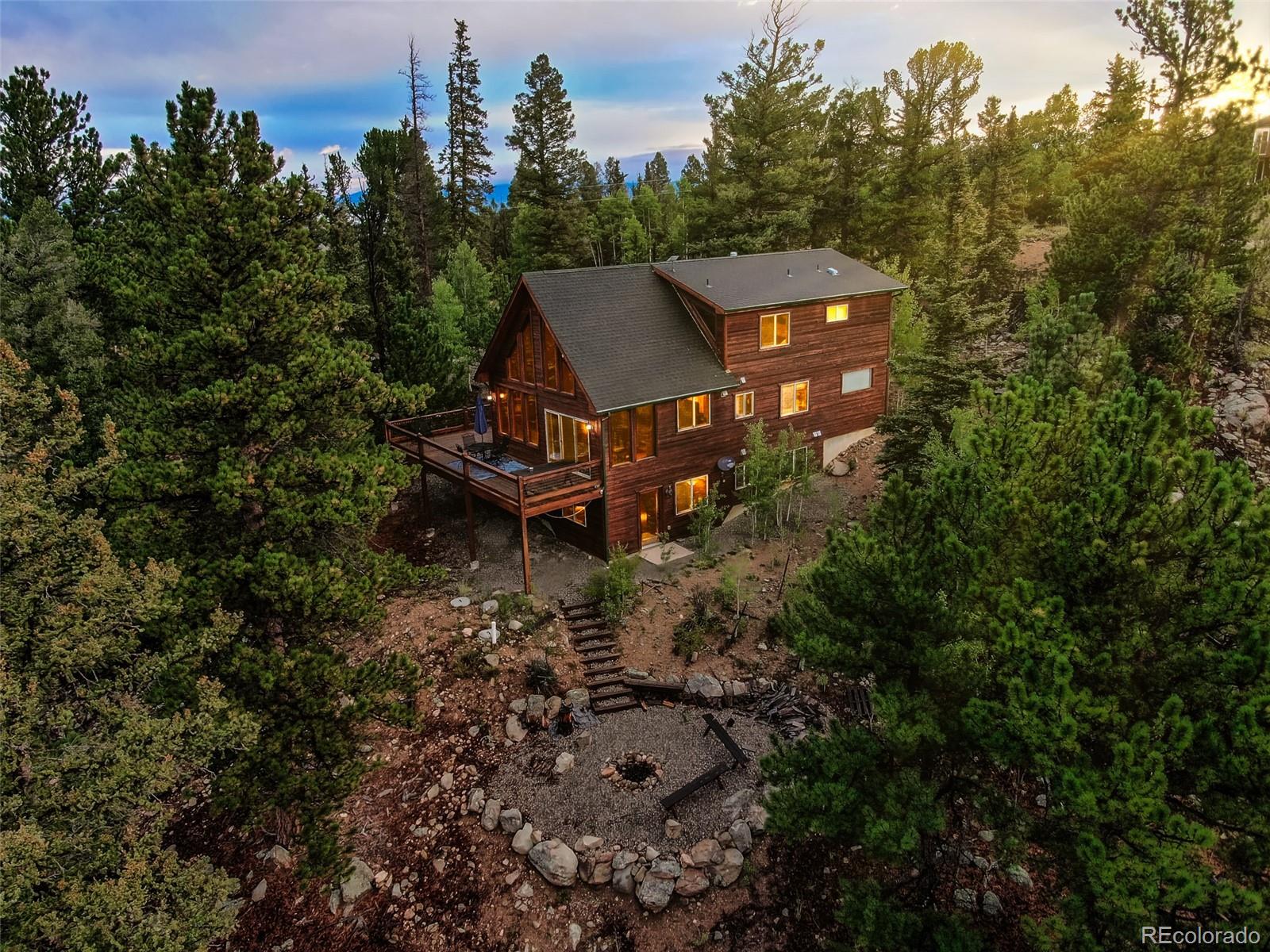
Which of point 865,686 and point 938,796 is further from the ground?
point 938,796

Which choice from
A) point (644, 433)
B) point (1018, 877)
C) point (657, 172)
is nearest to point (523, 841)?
point (1018, 877)

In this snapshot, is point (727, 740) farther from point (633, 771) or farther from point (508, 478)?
point (508, 478)

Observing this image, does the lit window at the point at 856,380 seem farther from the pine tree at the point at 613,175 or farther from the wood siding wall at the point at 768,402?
the pine tree at the point at 613,175

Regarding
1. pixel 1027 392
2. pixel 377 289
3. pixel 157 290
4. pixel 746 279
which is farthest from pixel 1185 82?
pixel 157 290

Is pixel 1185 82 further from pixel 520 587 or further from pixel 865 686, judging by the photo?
pixel 520 587

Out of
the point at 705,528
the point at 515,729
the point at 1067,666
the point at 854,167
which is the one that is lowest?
the point at 515,729

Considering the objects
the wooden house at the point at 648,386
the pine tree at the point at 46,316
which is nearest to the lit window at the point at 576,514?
the wooden house at the point at 648,386

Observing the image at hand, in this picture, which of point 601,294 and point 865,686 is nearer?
point 865,686
